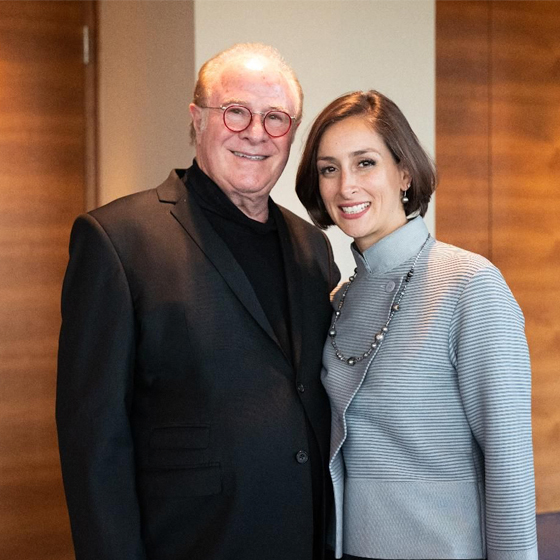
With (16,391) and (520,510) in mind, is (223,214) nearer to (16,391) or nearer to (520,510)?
(520,510)

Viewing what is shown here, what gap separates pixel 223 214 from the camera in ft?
6.91

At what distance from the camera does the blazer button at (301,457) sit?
1.92 meters

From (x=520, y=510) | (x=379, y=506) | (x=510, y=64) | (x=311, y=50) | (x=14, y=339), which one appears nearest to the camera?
(x=520, y=510)

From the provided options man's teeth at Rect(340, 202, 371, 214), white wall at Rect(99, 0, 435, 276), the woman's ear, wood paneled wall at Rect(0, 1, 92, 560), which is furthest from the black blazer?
wood paneled wall at Rect(0, 1, 92, 560)

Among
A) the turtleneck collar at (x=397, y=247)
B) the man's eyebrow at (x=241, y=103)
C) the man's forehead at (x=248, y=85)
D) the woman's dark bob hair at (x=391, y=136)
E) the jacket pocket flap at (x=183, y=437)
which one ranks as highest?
the man's forehead at (x=248, y=85)

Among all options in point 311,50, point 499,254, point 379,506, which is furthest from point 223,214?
point 499,254

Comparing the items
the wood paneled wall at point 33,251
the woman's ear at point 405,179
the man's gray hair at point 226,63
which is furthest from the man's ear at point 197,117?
the wood paneled wall at point 33,251

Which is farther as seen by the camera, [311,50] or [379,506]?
[311,50]

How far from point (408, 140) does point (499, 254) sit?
198 centimetres

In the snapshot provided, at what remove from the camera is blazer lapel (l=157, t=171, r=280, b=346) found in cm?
195

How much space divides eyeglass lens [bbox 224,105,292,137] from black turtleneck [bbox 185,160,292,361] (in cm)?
14

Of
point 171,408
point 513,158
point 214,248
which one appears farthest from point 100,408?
point 513,158

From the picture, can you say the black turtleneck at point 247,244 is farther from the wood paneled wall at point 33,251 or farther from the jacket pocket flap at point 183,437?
the wood paneled wall at point 33,251

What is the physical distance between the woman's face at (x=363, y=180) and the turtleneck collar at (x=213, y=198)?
23 cm
